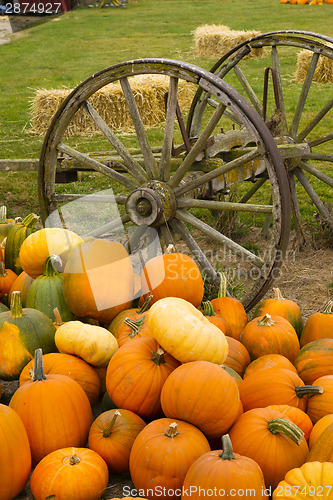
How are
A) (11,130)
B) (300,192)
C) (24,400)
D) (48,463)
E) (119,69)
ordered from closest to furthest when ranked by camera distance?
(48,463), (24,400), (119,69), (300,192), (11,130)

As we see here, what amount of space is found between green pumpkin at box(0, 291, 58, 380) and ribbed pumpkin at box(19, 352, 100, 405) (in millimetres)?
130

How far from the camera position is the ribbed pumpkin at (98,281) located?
9.55 ft

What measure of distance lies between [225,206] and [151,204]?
44 cm

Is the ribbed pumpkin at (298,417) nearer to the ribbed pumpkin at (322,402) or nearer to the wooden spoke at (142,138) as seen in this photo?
the ribbed pumpkin at (322,402)

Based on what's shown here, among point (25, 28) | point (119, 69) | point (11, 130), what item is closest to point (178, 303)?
point (119, 69)

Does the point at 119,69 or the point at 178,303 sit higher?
the point at 119,69

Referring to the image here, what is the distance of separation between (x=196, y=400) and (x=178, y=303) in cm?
46

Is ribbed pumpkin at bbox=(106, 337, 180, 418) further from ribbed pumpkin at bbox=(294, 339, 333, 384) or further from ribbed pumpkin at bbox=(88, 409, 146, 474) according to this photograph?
ribbed pumpkin at bbox=(294, 339, 333, 384)

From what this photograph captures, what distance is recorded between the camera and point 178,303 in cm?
240

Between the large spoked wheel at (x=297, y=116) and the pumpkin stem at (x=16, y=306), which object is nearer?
the pumpkin stem at (x=16, y=306)

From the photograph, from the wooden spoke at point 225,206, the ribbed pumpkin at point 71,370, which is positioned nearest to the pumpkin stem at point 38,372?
the ribbed pumpkin at point 71,370

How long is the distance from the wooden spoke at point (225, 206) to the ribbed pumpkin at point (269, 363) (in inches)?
38.0

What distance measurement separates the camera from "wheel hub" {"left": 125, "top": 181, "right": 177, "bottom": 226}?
3324 millimetres

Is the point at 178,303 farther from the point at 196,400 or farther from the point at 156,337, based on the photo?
the point at 196,400
